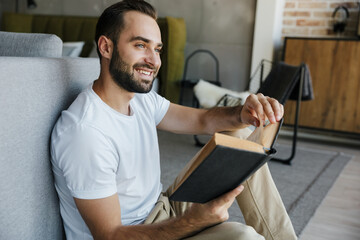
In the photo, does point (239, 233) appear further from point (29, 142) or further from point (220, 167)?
point (29, 142)

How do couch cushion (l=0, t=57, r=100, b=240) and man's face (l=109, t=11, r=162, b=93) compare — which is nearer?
couch cushion (l=0, t=57, r=100, b=240)

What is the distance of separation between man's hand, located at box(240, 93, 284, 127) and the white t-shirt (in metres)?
0.31

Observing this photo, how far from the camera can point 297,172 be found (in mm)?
2928

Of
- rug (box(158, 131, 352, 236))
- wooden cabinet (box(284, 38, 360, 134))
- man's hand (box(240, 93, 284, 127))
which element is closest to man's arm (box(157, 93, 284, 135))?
man's hand (box(240, 93, 284, 127))

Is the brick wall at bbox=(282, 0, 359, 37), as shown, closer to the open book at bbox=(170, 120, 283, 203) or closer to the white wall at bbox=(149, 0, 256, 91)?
the white wall at bbox=(149, 0, 256, 91)

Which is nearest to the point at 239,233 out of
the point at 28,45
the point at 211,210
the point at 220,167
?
the point at 211,210

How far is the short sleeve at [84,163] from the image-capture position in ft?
3.06

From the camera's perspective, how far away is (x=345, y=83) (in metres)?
3.65

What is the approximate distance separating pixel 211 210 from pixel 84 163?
32cm

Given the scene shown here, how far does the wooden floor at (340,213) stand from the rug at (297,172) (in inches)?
1.5

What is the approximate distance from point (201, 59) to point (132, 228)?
3837 mm

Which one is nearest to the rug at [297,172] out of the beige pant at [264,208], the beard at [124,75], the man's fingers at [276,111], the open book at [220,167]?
the beige pant at [264,208]

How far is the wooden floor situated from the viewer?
1.95 m

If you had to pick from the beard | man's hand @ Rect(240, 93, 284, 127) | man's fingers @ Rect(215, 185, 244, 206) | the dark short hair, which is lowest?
man's fingers @ Rect(215, 185, 244, 206)
